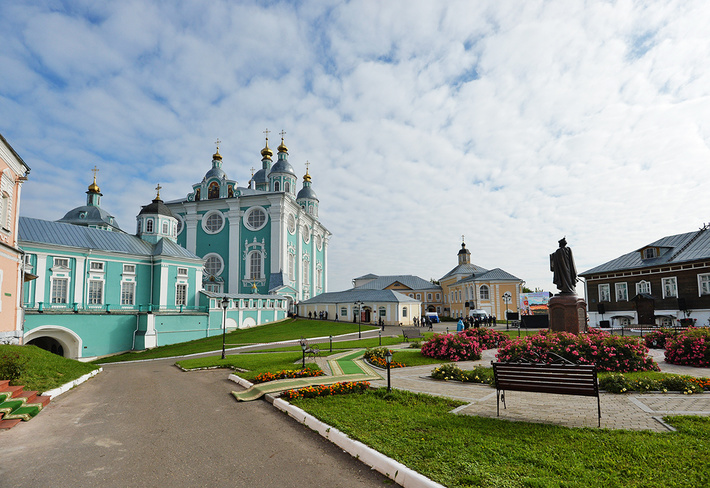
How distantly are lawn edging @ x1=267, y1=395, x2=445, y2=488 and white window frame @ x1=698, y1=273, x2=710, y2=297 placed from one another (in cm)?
3515

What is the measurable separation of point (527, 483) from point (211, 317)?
132 ft

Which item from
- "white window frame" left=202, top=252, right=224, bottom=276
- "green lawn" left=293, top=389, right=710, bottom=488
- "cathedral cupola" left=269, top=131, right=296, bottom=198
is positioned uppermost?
"cathedral cupola" left=269, top=131, right=296, bottom=198

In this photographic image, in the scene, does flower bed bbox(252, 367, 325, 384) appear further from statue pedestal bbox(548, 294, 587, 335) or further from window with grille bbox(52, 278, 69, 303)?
window with grille bbox(52, 278, 69, 303)

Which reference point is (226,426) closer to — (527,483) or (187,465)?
(187,465)

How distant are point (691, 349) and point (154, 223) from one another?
1777 inches

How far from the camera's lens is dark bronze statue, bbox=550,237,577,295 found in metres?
16.5

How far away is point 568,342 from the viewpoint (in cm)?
1250

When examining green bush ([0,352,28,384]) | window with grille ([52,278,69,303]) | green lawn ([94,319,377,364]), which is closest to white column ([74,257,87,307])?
window with grille ([52,278,69,303])

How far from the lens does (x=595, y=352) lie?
11773mm

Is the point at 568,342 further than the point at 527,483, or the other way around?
the point at 568,342

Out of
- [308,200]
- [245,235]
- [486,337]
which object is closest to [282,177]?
[308,200]

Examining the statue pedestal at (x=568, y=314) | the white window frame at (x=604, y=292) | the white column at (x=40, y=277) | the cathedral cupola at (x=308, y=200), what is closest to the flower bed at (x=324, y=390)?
the statue pedestal at (x=568, y=314)

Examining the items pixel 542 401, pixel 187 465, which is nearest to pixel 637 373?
pixel 542 401

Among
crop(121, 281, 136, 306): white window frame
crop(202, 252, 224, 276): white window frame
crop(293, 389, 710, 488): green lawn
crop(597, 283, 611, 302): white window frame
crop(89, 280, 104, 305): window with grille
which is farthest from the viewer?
crop(202, 252, 224, 276): white window frame
